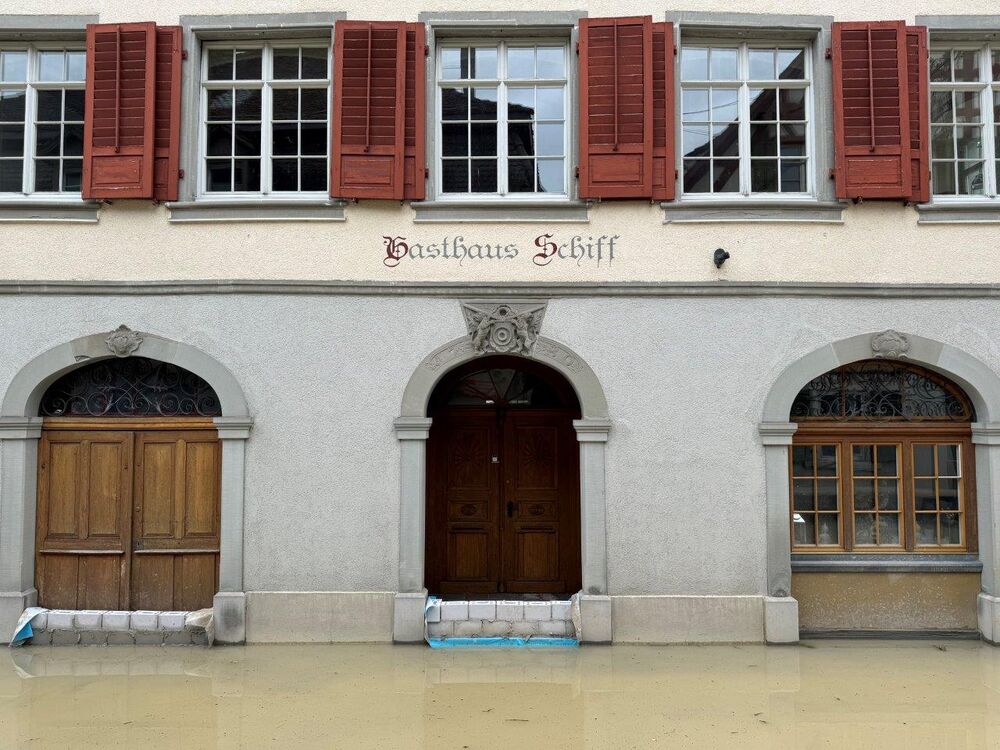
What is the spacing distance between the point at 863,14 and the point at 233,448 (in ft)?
24.6

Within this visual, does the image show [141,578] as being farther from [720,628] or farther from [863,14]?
[863,14]

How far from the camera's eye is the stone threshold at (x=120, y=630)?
24.9ft

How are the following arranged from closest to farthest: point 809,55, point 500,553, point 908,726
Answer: point 908,726 → point 809,55 → point 500,553

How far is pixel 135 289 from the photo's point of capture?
7855 millimetres

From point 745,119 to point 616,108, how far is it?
1.38 m

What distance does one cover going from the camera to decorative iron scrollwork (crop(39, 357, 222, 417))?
26.7ft

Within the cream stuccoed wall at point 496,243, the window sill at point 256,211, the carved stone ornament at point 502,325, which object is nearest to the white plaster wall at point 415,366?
the carved stone ornament at point 502,325

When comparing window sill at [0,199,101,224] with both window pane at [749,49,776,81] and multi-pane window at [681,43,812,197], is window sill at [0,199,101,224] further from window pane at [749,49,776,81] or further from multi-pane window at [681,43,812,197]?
window pane at [749,49,776,81]

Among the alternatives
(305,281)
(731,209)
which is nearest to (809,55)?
(731,209)

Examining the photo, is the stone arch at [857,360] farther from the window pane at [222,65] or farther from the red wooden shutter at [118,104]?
the red wooden shutter at [118,104]

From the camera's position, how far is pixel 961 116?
8.27 metres

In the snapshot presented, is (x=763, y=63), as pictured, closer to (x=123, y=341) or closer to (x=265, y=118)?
(x=265, y=118)

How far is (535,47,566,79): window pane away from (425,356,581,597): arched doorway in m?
3.01

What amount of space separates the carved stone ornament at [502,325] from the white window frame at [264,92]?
200 cm
